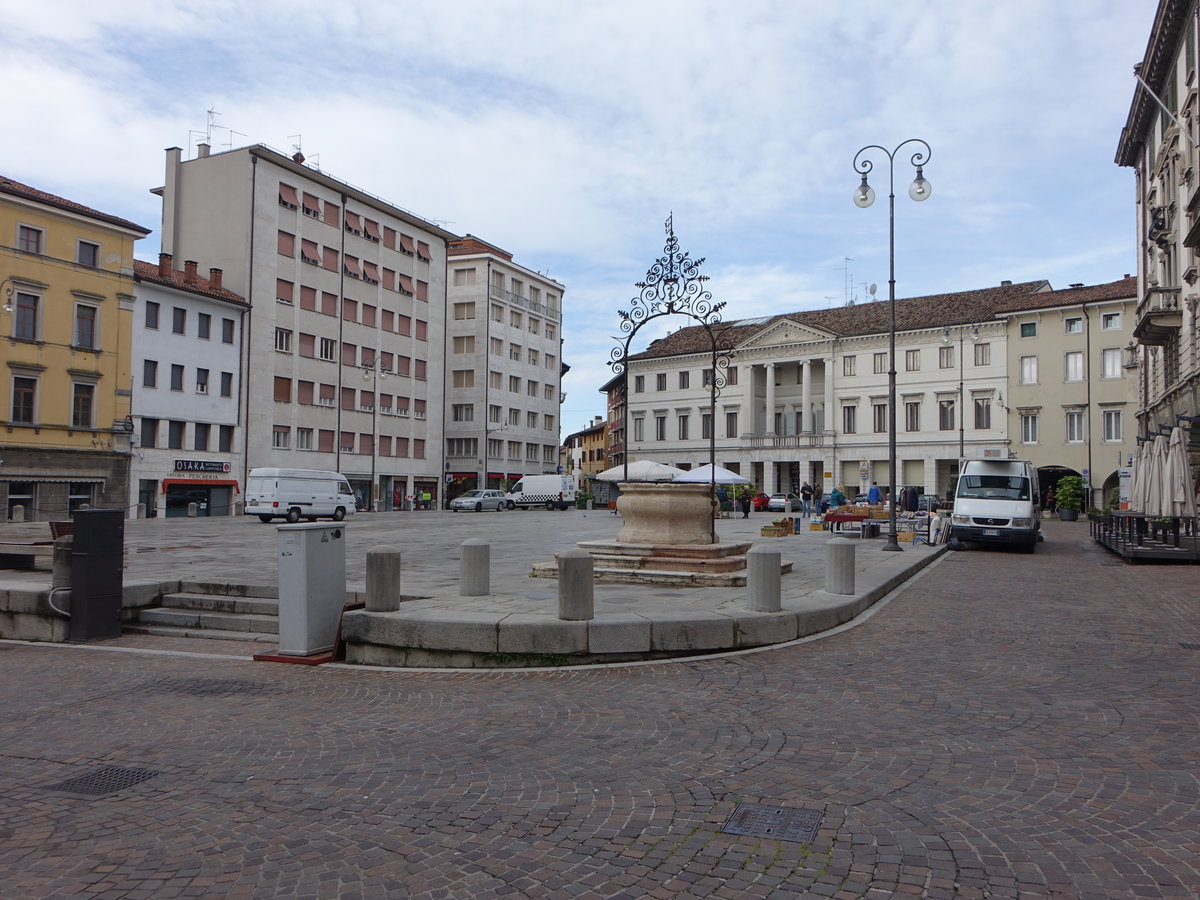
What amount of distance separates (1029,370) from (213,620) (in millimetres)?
55068

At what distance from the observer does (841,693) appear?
664 cm

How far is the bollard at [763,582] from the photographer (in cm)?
905

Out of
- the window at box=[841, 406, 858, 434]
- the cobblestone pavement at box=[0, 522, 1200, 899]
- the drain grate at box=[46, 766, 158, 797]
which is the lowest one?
the drain grate at box=[46, 766, 158, 797]

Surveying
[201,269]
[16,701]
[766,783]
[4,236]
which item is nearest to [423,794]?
[766,783]

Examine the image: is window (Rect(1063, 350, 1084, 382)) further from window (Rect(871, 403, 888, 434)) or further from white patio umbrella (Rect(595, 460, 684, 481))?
white patio umbrella (Rect(595, 460, 684, 481))

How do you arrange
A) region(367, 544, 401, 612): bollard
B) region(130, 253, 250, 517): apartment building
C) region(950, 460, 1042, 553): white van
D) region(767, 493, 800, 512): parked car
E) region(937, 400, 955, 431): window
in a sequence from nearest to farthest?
region(367, 544, 401, 612): bollard
region(950, 460, 1042, 553): white van
region(130, 253, 250, 517): apartment building
region(767, 493, 800, 512): parked car
region(937, 400, 955, 431): window

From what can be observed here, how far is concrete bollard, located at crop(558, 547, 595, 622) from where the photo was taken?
8125 millimetres

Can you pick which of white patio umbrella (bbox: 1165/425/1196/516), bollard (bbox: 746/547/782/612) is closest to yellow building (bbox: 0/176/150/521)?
bollard (bbox: 746/547/782/612)

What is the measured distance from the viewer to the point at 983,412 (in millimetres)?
57188

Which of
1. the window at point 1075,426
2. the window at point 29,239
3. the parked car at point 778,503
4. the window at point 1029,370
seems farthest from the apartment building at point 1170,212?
the window at point 29,239

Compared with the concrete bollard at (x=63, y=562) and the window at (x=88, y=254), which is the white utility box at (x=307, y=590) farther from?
the window at (x=88, y=254)

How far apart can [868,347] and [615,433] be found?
31127 mm

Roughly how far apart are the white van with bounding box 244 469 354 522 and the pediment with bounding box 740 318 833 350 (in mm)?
38999

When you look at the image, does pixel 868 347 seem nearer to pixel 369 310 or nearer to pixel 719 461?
pixel 719 461
